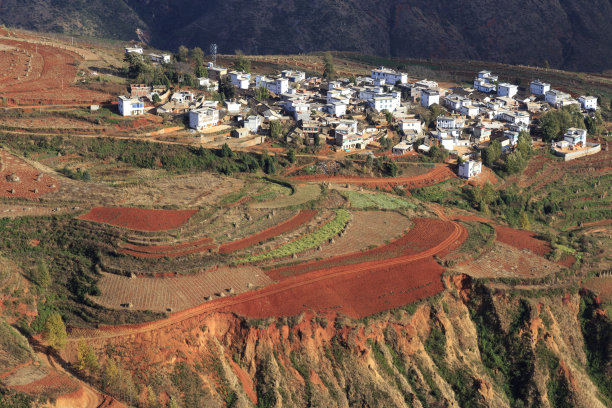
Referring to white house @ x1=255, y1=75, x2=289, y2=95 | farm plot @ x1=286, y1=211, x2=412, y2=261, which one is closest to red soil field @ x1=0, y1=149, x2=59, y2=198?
farm plot @ x1=286, y1=211, x2=412, y2=261

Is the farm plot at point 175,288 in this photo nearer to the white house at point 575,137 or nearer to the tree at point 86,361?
the tree at point 86,361

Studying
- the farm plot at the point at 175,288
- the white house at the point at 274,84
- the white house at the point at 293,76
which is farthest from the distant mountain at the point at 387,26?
the farm plot at the point at 175,288

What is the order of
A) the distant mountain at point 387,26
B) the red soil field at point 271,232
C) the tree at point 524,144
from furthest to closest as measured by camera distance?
the distant mountain at point 387,26
the tree at point 524,144
the red soil field at point 271,232

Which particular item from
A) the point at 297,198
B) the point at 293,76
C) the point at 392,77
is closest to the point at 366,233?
the point at 297,198

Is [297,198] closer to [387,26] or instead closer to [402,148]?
[402,148]

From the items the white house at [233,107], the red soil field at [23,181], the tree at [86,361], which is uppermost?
the white house at [233,107]

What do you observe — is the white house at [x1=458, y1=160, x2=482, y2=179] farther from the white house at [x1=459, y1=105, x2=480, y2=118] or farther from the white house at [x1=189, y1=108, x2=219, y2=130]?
the white house at [x1=189, y1=108, x2=219, y2=130]

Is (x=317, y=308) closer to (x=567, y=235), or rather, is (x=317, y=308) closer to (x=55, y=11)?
(x=567, y=235)
